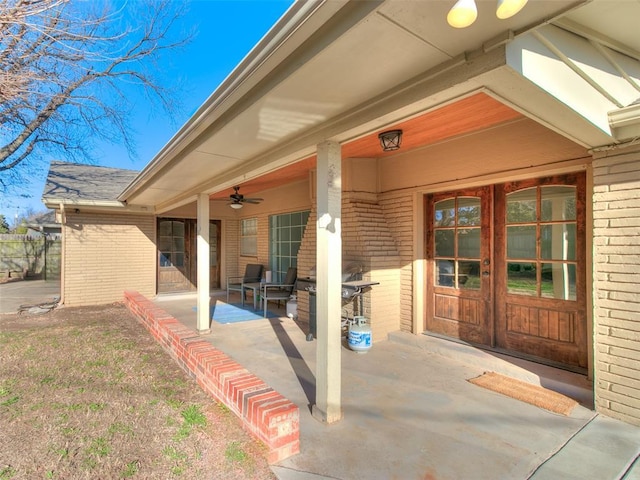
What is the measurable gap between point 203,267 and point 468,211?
398 cm

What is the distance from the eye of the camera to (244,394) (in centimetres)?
246

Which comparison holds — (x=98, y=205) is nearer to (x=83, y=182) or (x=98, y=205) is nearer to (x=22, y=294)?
(x=83, y=182)

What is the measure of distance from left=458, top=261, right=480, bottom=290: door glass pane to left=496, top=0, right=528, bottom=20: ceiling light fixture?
3.52 meters

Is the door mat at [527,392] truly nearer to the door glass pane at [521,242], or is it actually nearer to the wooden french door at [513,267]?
the wooden french door at [513,267]

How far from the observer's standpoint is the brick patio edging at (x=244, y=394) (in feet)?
7.16

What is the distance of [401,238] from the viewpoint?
5.11 meters

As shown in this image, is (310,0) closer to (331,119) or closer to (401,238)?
(331,119)

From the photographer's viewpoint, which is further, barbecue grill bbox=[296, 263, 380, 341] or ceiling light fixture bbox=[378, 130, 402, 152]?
barbecue grill bbox=[296, 263, 380, 341]

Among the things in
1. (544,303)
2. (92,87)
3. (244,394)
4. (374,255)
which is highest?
(92,87)

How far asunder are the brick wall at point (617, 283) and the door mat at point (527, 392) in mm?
261

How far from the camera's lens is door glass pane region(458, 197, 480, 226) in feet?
14.3

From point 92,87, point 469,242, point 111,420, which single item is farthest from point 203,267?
point 92,87

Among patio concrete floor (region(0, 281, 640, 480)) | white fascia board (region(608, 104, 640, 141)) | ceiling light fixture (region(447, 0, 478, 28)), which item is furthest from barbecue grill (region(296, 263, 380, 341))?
ceiling light fixture (region(447, 0, 478, 28))

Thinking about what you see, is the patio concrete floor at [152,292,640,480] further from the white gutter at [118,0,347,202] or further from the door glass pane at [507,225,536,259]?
the white gutter at [118,0,347,202]
